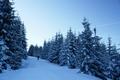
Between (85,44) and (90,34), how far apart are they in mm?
2279

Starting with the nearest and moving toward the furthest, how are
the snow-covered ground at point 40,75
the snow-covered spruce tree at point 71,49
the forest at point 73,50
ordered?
the snow-covered ground at point 40,75
the forest at point 73,50
the snow-covered spruce tree at point 71,49

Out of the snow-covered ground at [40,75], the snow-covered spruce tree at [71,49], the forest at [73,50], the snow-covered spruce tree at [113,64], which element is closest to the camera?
the snow-covered ground at [40,75]

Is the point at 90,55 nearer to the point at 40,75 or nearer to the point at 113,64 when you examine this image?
the point at 113,64

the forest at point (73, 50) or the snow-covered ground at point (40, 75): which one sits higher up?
the forest at point (73, 50)

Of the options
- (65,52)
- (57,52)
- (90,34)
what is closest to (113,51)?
(90,34)

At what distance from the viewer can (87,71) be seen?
Result: 33438 millimetres

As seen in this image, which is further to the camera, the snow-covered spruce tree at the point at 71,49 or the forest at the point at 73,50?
the snow-covered spruce tree at the point at 71,49

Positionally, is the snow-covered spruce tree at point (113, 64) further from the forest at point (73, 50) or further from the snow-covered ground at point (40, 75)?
the snow-covered ground at point (40, 75)

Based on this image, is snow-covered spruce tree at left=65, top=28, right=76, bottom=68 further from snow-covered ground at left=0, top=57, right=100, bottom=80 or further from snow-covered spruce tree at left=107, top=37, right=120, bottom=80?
snow-covered ground at left=0, top=57, right=100, bottom=80

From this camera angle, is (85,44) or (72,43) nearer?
(85,44)

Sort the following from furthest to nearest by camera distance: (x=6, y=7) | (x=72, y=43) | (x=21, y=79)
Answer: (x=72, y=43) → (x=6, y=7) → (x=21, y=79)

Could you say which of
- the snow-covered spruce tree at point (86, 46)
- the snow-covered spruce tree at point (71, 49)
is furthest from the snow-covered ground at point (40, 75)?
the snow-covered spruce tree at point (71, 49)

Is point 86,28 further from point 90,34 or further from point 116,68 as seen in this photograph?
point 116,68

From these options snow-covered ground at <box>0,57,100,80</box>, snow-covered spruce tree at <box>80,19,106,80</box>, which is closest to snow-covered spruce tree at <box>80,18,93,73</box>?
snow-covered spruce tree at <box>80,19,106,80</box>
